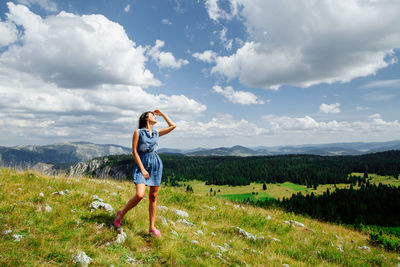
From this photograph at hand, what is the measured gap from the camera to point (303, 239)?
8953 millimetres

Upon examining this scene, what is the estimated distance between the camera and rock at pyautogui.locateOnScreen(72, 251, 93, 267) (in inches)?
169

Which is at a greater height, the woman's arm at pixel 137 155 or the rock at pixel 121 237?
the woman's arm at pixel 137 155

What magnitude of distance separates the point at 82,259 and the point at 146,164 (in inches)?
104

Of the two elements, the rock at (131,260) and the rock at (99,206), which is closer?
the rock at (131,260)

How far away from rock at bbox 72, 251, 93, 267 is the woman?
1.56 metres

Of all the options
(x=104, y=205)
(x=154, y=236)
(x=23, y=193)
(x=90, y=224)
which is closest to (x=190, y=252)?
(x=154, y=236)

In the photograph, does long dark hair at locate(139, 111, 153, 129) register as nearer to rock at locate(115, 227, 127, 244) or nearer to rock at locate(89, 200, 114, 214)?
rock at locate(115, 227, 127, 244)

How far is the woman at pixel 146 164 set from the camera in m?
5.79

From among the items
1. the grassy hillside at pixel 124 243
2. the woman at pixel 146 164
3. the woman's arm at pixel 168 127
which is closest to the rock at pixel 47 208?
the grassy hillside at pixel 124 243

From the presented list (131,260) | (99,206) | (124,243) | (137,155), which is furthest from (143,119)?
(131,260)

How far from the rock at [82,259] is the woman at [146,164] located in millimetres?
1560

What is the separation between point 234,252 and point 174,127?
428cm

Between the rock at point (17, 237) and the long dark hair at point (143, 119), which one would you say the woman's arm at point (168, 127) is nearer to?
the long dark hair at point (143, 119)

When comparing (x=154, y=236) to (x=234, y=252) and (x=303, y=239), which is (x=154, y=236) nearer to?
(x=234, y=252)
